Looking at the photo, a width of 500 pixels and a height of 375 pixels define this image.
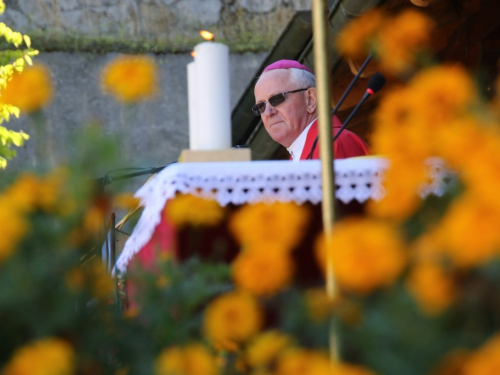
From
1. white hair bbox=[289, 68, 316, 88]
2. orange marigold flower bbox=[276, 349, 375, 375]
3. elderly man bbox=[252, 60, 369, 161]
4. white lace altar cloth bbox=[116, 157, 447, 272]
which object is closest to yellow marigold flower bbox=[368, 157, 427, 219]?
orange marigold flower bbox=[276, 349, 375, 375]

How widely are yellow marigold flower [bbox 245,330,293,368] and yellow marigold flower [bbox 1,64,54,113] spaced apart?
18.2 inches

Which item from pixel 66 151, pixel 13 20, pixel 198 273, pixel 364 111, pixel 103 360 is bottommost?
pixel 103 360

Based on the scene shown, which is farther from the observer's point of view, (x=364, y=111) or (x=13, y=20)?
(x=13, y=20)

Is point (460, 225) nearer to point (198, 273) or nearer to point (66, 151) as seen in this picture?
point (198, 273)

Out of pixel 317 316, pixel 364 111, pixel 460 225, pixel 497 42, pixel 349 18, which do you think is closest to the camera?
pixel 460 225

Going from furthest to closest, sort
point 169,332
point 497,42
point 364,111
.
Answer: point 364,111 < point 497,42 < point 169,332

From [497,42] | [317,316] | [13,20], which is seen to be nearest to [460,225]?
[317,316]

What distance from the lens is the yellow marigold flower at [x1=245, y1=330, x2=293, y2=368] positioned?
3.84 ft

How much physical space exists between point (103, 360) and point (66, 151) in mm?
289

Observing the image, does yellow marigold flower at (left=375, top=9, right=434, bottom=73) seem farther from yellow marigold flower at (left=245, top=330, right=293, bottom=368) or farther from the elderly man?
the elderly man

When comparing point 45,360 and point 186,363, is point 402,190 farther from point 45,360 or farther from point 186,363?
point 45,360

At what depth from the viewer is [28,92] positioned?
1362 millimetres

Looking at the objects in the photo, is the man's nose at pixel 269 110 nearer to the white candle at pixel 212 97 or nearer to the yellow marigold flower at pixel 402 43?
the white candle at pixel 212 97

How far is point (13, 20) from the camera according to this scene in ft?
35.6
